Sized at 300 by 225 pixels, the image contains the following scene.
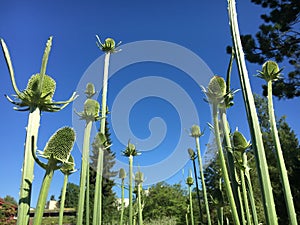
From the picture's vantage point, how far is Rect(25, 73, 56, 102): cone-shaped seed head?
161cm

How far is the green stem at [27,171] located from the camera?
1.30 metres

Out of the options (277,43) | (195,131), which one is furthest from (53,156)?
(277,43)

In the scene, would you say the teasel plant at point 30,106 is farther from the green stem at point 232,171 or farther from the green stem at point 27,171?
the green stem at point 232,171

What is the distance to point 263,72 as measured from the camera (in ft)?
8.52

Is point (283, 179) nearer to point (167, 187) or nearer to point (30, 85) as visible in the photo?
point (30, 85)

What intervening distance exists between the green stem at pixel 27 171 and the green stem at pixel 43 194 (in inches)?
2.1

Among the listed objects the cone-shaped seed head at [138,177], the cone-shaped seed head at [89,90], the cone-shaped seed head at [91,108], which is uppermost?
the cone-shaped seed head at [89,90]

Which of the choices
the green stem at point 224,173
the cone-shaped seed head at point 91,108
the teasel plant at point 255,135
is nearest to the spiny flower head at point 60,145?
the teasel plant at point 255,135

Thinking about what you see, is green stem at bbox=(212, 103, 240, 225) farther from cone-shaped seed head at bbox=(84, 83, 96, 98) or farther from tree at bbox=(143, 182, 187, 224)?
tree at bbox=(143, 182, 187, 224)

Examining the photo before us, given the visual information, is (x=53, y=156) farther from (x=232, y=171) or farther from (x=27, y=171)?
(x=232, y=171)

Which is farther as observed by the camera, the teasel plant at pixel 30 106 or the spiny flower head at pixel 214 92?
the spiny flower head at pixel 214 92

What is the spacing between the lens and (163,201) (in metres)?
23.5

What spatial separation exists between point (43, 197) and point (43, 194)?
0.05 feet

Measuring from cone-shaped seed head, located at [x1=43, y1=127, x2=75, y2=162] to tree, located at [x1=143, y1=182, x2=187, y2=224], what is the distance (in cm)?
1956
